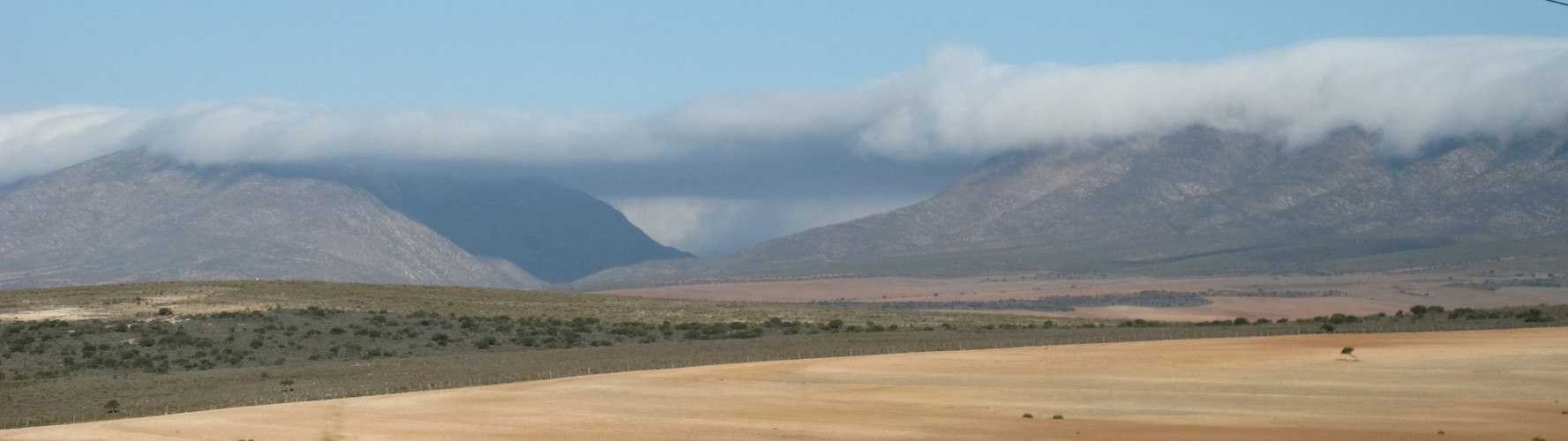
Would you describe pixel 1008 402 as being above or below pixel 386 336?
below

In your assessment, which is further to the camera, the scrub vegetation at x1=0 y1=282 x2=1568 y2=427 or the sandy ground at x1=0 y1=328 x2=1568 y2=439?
the scrub vegetation at x1=0 y1=282 x2=1568 y2=427

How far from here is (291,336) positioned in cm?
9938

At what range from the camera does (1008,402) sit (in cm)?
6347

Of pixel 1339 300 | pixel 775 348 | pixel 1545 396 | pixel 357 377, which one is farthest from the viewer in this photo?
pixel 1339 300

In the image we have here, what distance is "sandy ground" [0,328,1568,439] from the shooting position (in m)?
54.7

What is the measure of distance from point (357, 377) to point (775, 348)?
76.6ft

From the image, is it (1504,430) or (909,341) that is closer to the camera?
(1504,430)

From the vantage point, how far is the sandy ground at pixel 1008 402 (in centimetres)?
5472

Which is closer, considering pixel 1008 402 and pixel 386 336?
pixel 1008 402

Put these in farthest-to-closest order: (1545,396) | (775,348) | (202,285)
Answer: (202,285)
(775,348)
(1545,396)

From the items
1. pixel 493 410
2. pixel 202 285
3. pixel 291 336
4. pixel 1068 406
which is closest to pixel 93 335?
pixel 291 336

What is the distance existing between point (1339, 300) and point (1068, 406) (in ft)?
456

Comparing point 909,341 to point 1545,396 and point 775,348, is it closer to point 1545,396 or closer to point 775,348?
point 775,348

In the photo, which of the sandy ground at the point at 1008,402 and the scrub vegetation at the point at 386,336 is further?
the scrub vegetation at the point at 386,336
